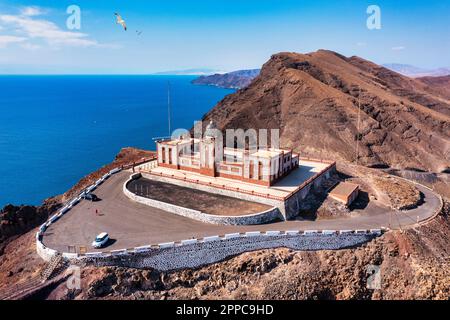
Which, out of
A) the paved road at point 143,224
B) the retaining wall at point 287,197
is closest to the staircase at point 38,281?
the paved road at point 143,224

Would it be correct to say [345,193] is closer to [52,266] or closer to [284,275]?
[284,275]

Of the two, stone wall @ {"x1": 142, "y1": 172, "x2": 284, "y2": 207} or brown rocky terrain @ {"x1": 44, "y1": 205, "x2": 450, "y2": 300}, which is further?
stone wall @ {"x1": 142, "y1": 172, "x2": 284, "y2": 207}

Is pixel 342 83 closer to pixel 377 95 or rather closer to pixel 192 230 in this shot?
pixel 377 95

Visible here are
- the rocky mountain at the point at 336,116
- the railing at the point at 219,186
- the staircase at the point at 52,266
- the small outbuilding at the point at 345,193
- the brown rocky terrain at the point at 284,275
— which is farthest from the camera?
the rocky mountain at the point at 336,116

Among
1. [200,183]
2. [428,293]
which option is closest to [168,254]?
[200,183]

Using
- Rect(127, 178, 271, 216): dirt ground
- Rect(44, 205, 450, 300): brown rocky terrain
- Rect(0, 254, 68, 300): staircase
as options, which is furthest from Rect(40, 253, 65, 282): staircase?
Rect(127, 178, 271, 216): dirt ground

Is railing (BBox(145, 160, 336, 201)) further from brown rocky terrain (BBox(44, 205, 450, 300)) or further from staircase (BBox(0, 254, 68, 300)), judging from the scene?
staircase (BBox(0, 254, 68, 300))

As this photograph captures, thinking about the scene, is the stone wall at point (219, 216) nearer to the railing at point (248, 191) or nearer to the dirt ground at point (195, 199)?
the dirt ground at point (195, 199)

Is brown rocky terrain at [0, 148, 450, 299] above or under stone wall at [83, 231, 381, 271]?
under
